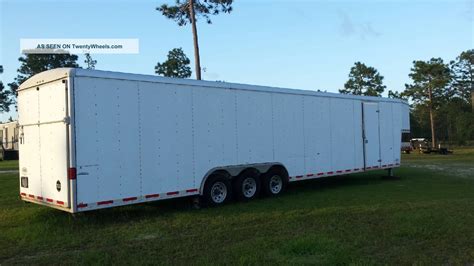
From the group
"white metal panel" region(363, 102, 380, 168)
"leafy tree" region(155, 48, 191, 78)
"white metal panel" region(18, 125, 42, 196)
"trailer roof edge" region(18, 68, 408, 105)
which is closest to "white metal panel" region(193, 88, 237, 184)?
"trailer roof edge" region(18, 68, 408, 105)

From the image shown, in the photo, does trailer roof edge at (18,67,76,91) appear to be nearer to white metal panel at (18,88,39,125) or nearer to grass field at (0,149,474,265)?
white metal panel at (18,88,39,125)

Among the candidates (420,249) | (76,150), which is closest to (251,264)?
(420,249)

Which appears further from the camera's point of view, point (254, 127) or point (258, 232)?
point (254, 127)

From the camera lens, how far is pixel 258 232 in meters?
7.69

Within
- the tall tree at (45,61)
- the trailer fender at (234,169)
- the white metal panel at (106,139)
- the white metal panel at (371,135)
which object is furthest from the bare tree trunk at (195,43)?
the tall tree at (45,61)

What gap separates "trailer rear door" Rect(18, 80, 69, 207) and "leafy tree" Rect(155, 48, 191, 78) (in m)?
29.1

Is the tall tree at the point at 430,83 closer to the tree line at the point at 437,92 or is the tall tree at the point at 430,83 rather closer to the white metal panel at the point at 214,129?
the tree line at the point at 437,92

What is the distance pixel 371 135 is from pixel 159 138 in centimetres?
822

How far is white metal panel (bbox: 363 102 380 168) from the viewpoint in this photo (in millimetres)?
14977

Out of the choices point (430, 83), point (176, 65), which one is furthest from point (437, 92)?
point (176, 65)

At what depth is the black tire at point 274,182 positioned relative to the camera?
11.7m

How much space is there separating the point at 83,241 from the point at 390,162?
1170 cm

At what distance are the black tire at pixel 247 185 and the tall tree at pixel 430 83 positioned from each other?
144 feet

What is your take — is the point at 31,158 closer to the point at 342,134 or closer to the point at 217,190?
the point at 217,190
